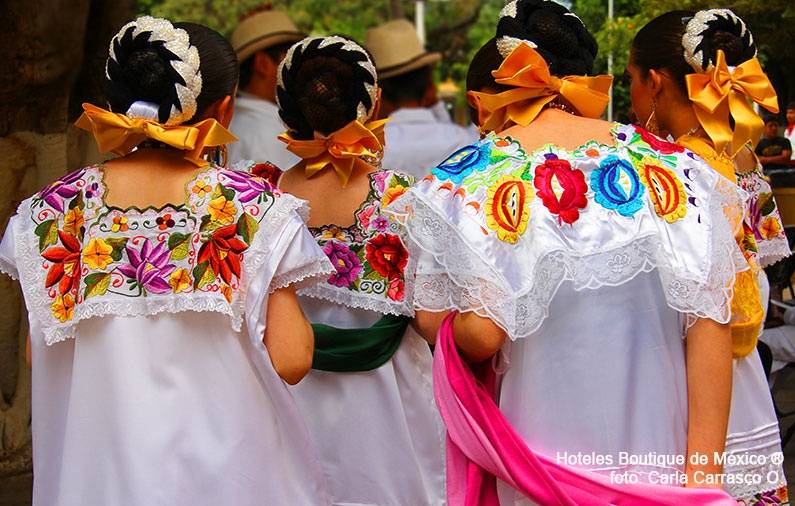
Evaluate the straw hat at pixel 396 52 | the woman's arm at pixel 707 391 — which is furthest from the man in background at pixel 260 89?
the woman's arm at pixel 707 391

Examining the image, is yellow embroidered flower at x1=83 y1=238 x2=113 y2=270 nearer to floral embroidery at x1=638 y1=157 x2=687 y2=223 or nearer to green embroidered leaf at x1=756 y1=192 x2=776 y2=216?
floral embroidery at x1=638 y1=157 x2=687 y2=223

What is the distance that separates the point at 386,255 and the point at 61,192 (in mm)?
1076

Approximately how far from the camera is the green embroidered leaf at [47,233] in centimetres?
279

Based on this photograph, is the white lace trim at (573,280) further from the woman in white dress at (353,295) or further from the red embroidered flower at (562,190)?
the woman in white dress at (353,295)

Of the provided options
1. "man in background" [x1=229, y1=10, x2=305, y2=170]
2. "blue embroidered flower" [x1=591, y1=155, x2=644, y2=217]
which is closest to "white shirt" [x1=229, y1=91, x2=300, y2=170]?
"man in background" [x1=229, y1=10, x2=305, y2=170]

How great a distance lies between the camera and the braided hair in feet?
11.5

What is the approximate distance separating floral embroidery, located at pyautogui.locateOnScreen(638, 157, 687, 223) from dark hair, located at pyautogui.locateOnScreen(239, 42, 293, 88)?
3590 millimetres

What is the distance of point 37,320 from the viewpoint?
9.18ft

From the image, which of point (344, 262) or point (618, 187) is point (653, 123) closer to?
point (618, 187)

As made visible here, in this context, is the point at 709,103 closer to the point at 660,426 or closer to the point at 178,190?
the point at 660,426

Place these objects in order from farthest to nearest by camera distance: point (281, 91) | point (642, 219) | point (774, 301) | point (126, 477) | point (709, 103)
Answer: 1. point (774, 301)
2. point (281, 91)
3. point (709, 103)
4. point (126, 477)
5. point (642, 219)

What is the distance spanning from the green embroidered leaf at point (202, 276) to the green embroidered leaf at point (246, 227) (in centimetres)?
10

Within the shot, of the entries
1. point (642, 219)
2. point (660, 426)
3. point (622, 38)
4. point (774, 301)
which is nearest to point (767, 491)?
point (660, 426)

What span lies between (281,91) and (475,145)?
1170 mm
